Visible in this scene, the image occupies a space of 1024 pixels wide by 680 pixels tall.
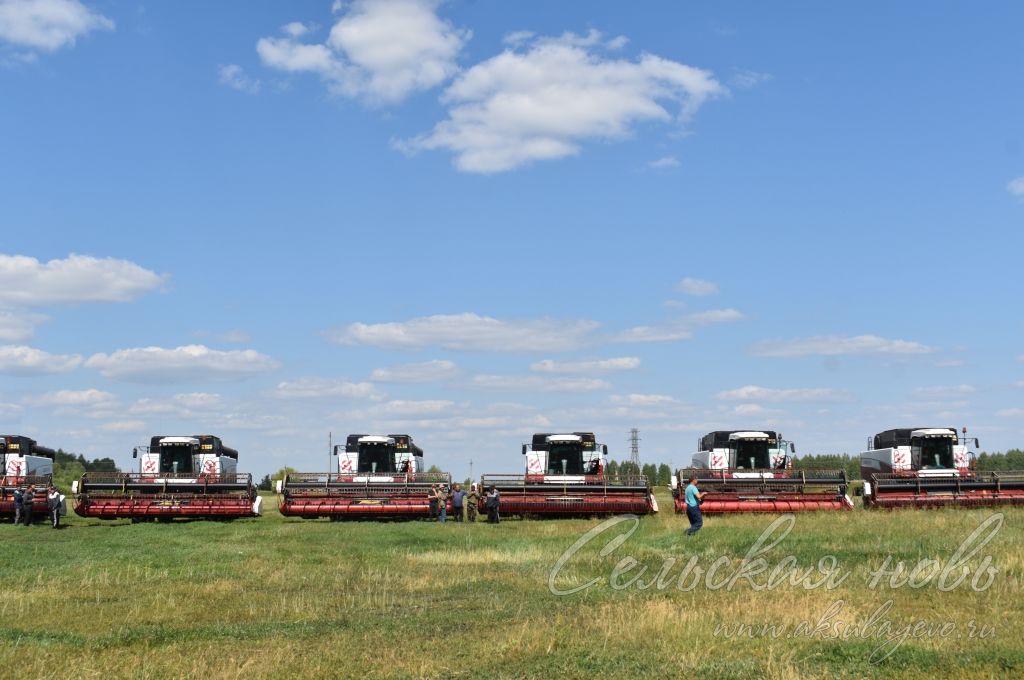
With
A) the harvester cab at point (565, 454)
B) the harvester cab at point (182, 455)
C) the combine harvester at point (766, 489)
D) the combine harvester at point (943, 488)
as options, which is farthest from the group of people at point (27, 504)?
the combine harvester at point (943, 488)

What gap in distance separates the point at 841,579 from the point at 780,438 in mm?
26182

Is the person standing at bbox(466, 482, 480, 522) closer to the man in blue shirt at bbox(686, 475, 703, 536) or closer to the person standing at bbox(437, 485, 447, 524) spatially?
the person standing at bbox(437, 485, 447, 524)

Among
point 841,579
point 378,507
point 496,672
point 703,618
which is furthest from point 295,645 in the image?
point 378,507

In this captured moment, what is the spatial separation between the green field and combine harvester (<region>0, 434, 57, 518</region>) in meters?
13.6

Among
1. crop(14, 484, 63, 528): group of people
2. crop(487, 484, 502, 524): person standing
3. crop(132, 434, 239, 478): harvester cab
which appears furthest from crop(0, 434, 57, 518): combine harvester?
crop(487, 484, 502, 524): person standing

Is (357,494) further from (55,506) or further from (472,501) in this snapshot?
(55,506)

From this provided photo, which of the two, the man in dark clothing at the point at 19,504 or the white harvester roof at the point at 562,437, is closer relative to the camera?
the man in dark clothing at the point at 19,504

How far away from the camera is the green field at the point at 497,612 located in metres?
11.1

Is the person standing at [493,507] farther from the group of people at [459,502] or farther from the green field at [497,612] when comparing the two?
the green field at [497,612]

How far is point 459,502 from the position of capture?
37.8 meters

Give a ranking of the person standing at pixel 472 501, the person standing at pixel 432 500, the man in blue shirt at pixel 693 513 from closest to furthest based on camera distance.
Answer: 1. the man in blue shirt at pixel 693 513
2. the person standing at pixel 432 500
3. the person standing at pixel 472 501

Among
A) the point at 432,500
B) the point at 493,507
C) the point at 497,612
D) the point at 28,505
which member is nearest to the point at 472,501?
the point at 432,500

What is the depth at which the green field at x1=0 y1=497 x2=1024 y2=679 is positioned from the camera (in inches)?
437

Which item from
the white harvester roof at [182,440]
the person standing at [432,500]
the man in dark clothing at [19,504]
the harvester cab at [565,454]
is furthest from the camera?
the white harvester roof at [182,440]
